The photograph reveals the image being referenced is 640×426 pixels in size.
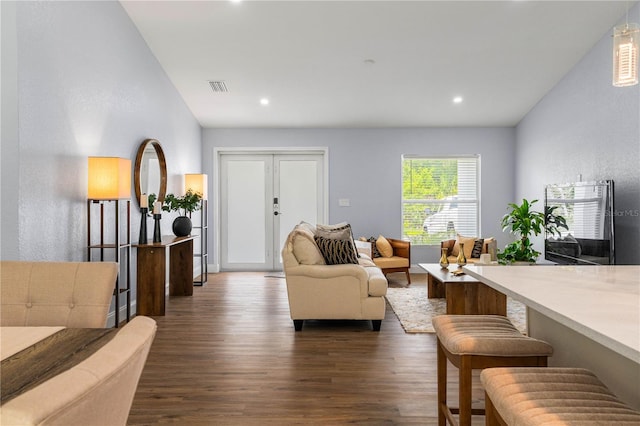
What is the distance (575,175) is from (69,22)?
5503 mm

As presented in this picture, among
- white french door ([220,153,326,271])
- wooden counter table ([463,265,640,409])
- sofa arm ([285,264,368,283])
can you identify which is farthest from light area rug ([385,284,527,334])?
white french door ([220,153,326,271])

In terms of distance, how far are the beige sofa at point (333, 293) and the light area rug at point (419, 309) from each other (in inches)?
15.1

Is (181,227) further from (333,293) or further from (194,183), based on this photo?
(333,293)

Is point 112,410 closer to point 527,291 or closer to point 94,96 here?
point 527,291

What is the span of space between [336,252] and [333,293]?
1.38 feet

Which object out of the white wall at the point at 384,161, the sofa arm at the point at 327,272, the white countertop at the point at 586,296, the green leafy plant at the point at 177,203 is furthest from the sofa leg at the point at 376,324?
the white wall at the point at 384,161

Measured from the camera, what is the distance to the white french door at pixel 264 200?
766cm

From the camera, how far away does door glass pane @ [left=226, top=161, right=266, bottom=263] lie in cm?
768

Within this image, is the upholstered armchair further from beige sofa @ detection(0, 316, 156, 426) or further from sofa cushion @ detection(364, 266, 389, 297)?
Result: beige sofa @ detection(0, 316, 156, 426)

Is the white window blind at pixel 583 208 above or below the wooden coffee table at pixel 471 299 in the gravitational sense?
above

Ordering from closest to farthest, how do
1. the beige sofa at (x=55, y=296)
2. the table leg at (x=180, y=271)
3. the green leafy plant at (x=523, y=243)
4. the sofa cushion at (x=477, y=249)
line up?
the beige sofa at (x=55, y=296)
the green leafy plant at (x=523, y=243)
the table leg at (x=180, y=271)
the sofa cushion at (x=477, y=249)

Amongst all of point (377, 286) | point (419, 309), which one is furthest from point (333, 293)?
point (419, 309)

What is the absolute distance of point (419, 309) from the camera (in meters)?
4.70

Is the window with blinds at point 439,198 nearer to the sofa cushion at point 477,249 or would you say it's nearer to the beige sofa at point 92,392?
the sofa cushion at point 477,249
